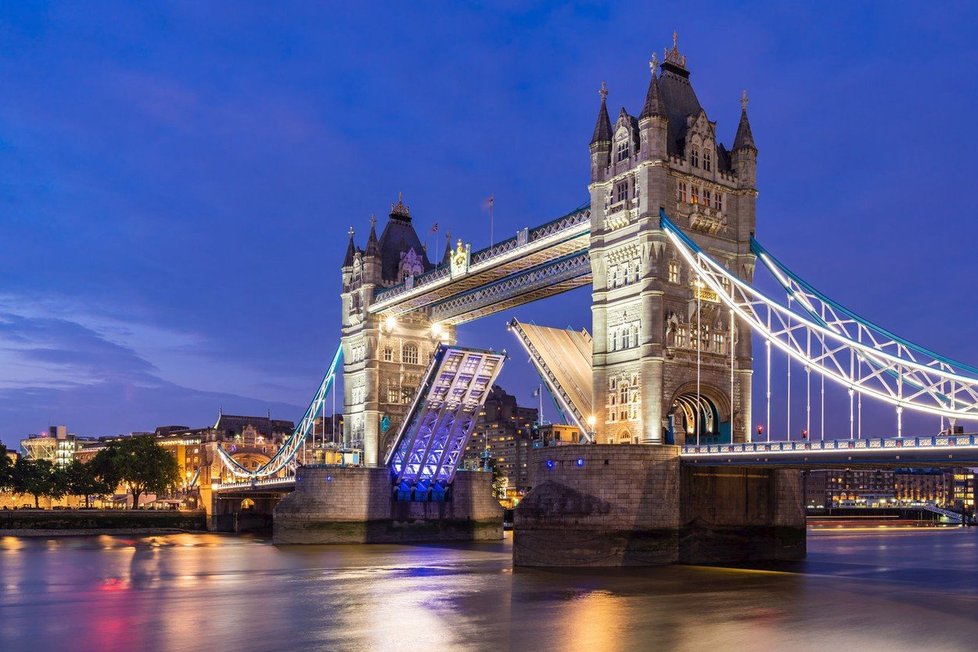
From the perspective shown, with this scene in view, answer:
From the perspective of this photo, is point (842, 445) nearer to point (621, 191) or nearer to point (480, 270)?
point (621, 191)

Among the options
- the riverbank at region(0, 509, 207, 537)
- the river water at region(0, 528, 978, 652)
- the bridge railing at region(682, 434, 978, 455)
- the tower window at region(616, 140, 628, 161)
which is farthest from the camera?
the riverbank at region(0, 509, 207, 537)

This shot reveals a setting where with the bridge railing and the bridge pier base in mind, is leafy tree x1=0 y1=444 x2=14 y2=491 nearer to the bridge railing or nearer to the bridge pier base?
the bridge pier base

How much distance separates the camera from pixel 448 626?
2620 centimetres

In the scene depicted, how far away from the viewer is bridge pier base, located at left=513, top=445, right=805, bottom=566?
3859 centimetres

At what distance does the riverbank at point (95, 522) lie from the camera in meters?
79.2

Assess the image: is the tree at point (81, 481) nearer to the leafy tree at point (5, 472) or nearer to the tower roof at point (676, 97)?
the leafy tree at point (5, 472)

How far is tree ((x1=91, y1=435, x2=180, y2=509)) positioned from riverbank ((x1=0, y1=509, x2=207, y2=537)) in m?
10.4

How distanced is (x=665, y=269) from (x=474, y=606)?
17.9 metres

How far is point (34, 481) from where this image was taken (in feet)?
315

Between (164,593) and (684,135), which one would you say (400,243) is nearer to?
(684,135)

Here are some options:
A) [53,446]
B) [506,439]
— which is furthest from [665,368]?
[53,446]

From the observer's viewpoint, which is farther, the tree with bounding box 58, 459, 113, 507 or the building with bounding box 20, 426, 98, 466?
the building with bounding box 20, 426, 98, 466

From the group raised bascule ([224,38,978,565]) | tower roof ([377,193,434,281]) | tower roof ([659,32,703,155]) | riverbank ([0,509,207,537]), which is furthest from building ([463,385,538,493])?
tower roof ([659,32,703,155])

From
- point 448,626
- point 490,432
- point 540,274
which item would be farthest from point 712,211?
point 490,432
